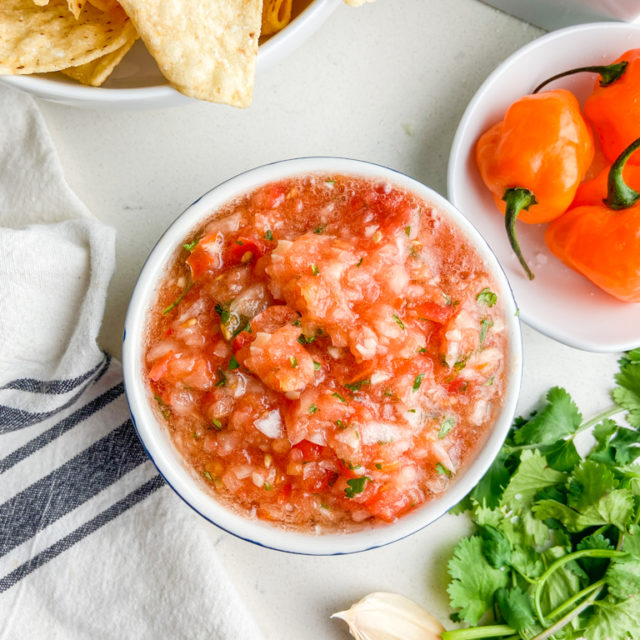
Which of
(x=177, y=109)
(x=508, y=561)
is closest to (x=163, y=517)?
(x=508, y=561)

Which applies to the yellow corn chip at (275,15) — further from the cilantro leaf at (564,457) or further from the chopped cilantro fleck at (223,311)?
the cilantro leaf at (564,457)

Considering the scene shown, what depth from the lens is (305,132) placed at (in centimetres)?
191

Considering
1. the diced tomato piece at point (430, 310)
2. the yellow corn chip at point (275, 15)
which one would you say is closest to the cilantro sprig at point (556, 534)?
the diced tomato piece at point (430, 310)

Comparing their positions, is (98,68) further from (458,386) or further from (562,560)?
(562,560)

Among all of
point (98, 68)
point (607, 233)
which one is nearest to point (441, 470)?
point (607, 233)

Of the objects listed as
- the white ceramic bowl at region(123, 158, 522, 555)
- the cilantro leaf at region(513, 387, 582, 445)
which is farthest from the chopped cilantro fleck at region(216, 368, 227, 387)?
the cilantro leaf at region(513, 387, 582, 445)

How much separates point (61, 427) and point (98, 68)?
843mm

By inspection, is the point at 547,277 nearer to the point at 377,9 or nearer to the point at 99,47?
the point at 377,9

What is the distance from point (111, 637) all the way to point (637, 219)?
1547mm

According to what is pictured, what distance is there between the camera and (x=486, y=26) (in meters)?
1.93

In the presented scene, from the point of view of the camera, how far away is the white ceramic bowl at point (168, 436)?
158 cm

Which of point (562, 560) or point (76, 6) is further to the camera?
point (562, 560)

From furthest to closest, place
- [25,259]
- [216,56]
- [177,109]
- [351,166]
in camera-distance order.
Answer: [177,109] < [25,259] < [351,166] < [216,56]

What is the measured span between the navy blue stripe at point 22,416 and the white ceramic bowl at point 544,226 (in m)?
0.96
